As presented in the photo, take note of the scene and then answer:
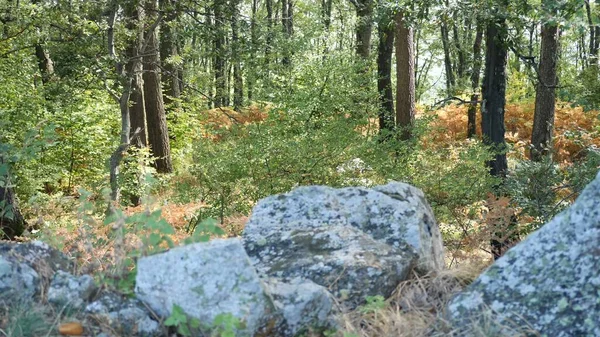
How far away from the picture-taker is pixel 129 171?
1038 centimetres

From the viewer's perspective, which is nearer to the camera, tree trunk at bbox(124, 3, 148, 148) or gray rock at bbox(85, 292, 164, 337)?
gray rock at bbox(85, 292, 164, 337)

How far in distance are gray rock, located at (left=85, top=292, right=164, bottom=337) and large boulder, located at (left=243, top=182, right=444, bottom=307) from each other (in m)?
0.66

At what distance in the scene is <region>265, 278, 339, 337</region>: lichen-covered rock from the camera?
2217 millimetres

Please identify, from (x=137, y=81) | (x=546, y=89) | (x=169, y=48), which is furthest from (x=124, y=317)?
(x=169, y=48)

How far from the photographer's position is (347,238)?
2.96 metres

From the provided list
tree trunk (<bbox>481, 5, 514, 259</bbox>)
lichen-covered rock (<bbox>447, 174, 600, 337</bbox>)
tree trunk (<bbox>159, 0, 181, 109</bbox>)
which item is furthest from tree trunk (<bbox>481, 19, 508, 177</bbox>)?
lichen-covered rock (<bbox>447, 174, 600, 337</bbox>)

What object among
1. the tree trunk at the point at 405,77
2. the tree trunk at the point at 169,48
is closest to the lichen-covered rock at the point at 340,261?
the tree trunk at the point at 169,48

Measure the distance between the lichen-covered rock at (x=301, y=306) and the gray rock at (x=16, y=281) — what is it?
0.95 m

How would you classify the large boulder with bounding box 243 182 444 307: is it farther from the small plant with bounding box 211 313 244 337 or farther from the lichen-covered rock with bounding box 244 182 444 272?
the small plant with bounding box 211 313 244 337

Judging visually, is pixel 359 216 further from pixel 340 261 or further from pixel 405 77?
pixel 405 77

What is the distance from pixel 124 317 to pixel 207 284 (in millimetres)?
348

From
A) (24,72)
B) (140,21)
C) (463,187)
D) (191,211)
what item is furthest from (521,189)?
(24,72)

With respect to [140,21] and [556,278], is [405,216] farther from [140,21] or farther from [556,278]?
[140,21]

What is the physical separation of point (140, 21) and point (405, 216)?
768 centimetres
